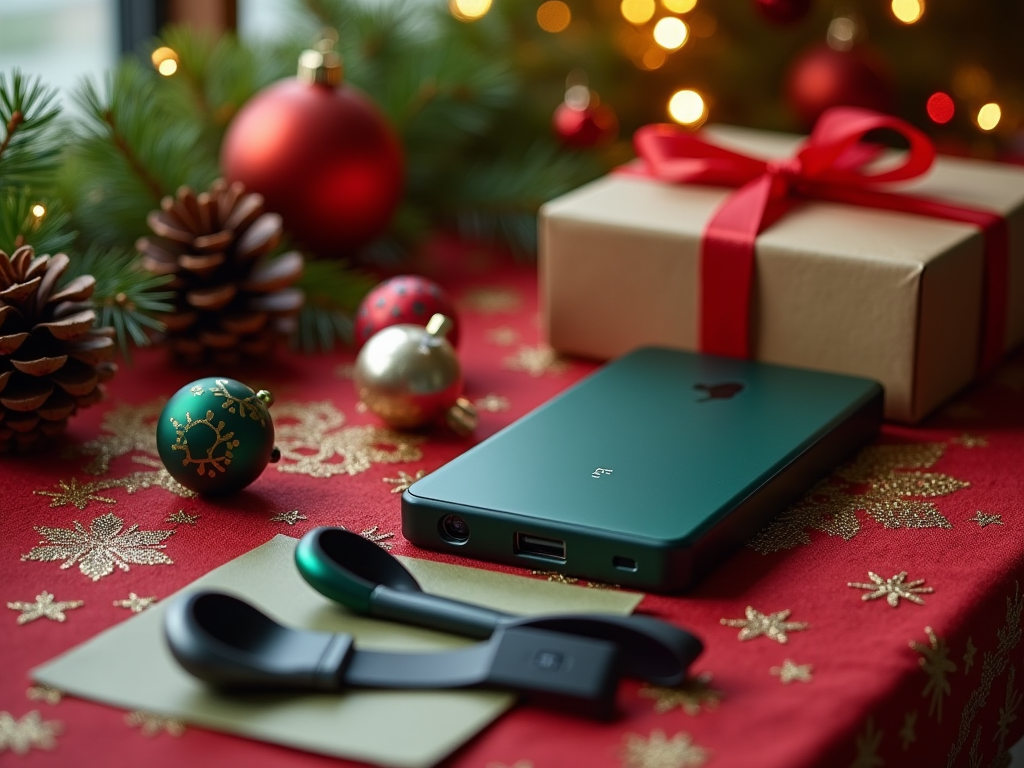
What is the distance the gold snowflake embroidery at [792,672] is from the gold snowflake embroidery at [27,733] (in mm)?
287

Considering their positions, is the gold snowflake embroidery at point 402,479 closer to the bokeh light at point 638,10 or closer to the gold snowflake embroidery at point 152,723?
the gold snowflake embroidery at point 152,723

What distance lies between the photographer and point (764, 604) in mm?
600

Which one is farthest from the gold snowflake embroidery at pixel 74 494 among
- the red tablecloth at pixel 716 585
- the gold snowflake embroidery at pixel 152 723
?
the gold snowflake embroidery at pixel 152 723

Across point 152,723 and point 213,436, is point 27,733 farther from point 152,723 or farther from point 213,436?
point 213,436

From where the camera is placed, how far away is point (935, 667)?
565mm

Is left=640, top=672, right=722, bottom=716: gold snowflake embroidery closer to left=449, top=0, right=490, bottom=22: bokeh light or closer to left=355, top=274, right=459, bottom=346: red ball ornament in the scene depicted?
left=355, top=274, right=459, bottom=346: red ball ornament

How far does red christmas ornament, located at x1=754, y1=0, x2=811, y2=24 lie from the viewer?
103 centimetres

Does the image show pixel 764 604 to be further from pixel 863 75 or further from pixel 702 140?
pixel 863 75

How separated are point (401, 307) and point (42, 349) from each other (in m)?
0.23

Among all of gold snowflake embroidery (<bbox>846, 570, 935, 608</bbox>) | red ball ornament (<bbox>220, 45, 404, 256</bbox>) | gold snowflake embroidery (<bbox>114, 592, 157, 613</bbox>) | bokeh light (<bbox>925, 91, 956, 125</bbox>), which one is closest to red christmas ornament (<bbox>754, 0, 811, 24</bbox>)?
bokeh light (<bbox>925, 91, 956, 125</bbox>)

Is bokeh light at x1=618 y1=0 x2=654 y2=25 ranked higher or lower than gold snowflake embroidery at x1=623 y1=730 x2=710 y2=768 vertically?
higher

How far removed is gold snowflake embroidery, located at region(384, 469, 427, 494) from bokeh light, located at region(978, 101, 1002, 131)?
26.9 inches

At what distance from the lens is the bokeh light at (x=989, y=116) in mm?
1154

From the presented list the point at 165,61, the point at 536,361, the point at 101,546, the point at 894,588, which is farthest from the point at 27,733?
the point at 165,61
